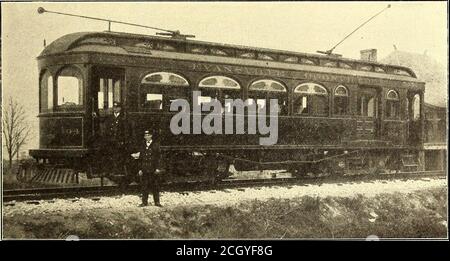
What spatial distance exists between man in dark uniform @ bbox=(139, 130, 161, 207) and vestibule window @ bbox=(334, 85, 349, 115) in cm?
467

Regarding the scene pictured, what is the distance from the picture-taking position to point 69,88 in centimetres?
913

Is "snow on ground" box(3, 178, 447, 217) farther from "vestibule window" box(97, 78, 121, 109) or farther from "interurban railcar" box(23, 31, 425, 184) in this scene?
"vestibule window" box(97, 78, 121, 109)

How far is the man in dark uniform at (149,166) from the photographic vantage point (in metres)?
8.65

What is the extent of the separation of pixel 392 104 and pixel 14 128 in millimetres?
8873

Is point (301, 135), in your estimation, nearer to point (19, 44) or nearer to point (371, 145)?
point (371, 145)

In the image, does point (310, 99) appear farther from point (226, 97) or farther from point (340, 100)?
point (226, 97)

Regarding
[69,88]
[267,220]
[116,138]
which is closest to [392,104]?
[267,220]

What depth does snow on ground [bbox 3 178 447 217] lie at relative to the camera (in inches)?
324

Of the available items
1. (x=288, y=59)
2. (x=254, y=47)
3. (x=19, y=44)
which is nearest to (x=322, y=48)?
(x=288, y=59)

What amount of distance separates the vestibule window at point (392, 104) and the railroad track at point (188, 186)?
1.51m

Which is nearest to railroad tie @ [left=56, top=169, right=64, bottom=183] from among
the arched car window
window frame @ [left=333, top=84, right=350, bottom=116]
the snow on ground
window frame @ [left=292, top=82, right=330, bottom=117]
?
the snow on ground

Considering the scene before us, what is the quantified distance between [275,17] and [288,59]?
5.85 ft

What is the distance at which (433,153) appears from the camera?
12.4 m

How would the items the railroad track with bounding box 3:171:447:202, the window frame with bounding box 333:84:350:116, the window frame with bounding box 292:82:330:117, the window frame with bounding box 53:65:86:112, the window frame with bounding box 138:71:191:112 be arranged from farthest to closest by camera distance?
the window frame with bounding box 333:84:350:116 → the window frame with bounding box 292:82:330:117 → the window frame with bounding box 138:71:191:112 → the window frame with bounding box 53:65:86:112 → the railroad track with bounding box 3:171:447:202
